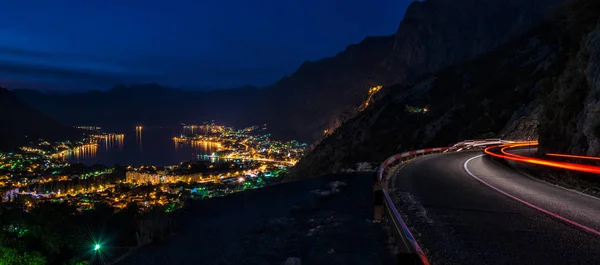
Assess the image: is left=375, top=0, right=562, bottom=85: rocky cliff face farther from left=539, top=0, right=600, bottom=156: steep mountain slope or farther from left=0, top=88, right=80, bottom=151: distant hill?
left=0, top=88, right=80, bottom=151: distant hill

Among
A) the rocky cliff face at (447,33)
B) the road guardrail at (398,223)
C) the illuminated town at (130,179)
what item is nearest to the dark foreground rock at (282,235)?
the road guardrail at (398,223)

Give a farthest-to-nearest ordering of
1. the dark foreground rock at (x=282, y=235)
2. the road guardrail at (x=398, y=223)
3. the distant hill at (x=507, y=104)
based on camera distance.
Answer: the distant hill at (x=507, y=104)
the dark foreground rock at (x=282, y=235)
the road guardrail at (x=398, y=223)

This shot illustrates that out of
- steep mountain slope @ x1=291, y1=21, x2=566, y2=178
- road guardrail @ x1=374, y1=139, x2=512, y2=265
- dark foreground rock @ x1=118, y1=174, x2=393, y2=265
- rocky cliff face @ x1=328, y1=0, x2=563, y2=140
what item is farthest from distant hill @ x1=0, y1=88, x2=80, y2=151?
road guardrail @ x1=374, y1=139, x2=512, y2=265

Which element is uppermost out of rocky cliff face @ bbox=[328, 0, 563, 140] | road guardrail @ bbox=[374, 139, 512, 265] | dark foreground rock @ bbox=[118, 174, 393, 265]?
rocky cliff face @ bbox=[328, 0, 563, 140]

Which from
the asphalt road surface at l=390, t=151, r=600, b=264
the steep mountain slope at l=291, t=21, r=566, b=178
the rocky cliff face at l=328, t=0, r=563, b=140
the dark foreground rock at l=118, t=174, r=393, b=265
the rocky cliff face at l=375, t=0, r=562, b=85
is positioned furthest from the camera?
the rocky cliff face at l=375, t=0, r=562, b=85

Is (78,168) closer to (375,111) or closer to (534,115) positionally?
(375,111)

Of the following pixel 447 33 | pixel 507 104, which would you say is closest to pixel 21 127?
pixel 507 104

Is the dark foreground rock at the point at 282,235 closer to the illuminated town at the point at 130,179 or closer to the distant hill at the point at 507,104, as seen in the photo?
the illuminated town at the point at 130,179
